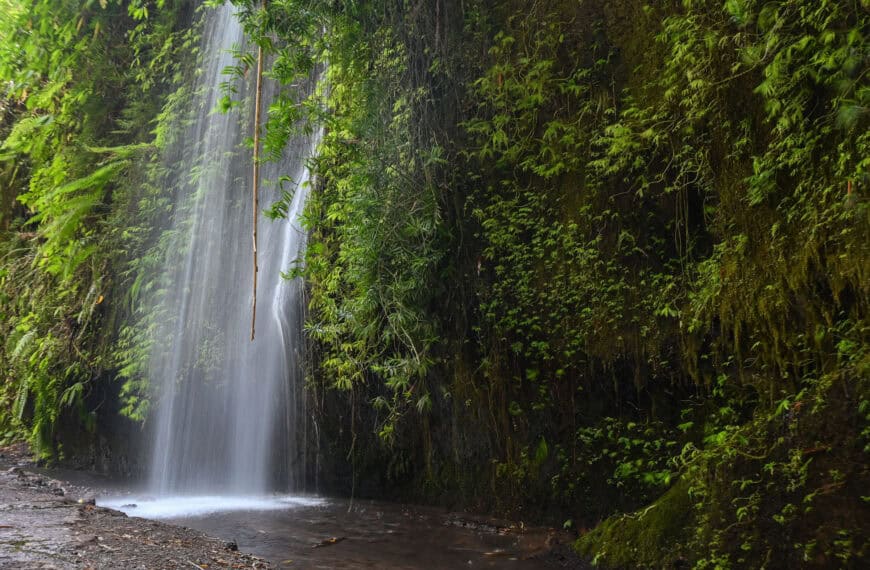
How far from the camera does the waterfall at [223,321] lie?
308 inches

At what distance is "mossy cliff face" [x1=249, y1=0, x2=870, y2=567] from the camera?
400 cm

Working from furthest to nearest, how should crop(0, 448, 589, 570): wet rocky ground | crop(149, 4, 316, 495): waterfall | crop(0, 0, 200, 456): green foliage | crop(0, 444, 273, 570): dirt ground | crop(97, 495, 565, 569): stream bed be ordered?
crop(0, 0, 200, 456): green foliage < crop(149, 4, 316, 495): waterfall < crop(97, 495, 565, 569): stream bed < crop(0, 448, 589, 570): wet rocky ground < crop(0, 444, 273, 570): dirt ground

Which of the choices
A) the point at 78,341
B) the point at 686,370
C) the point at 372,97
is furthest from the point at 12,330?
the point at 686,370

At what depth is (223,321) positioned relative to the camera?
859 centimetres

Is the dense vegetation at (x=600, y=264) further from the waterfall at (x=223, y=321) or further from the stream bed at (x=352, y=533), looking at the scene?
the waterfall at (x=223, y=321)

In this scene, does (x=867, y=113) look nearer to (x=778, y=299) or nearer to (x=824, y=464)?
(x=778, y=299)

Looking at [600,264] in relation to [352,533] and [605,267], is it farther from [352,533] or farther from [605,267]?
[352,533]

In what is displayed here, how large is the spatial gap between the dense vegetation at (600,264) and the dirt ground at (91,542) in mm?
2293

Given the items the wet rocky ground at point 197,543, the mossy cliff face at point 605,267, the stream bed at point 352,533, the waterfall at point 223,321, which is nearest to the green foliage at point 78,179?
the waterfall at point 223,321

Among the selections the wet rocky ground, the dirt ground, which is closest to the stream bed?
the wet rocky ground

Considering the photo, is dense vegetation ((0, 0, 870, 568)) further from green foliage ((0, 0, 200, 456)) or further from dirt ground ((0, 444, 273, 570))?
dirt ground ((0, 444, 273, 570))

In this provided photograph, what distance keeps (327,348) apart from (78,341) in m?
4.72

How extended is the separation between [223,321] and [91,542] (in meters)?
5.01

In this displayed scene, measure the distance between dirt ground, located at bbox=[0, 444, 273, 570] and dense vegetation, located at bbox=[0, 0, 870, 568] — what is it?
229 centimetres
